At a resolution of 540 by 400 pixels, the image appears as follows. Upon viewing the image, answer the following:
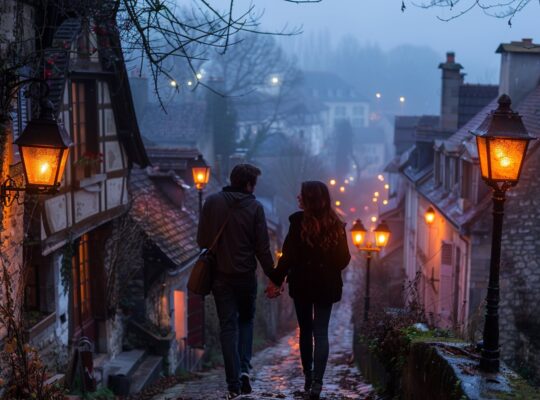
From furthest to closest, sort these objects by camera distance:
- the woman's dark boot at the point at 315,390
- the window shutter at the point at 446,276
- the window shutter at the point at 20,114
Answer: the window shutter at the point at 446,276 → the window shutter at the point at 20,114 → the woman's dark boot at the point at 315,390

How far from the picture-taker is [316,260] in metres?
5.76

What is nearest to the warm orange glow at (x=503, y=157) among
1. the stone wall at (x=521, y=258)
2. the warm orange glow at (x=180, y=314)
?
the stone wall at (x=521, y=258)

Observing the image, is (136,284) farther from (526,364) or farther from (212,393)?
(526,364)

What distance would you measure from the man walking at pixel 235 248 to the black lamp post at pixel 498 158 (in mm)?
1881

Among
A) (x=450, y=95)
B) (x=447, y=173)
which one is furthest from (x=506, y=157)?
(x=450, y=95)

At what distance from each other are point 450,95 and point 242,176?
61.7ft

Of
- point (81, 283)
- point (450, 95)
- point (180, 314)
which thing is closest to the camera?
point (81, 283)

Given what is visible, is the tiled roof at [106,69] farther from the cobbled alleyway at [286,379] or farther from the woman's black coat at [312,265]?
the cobbled alleyway at [286,379]

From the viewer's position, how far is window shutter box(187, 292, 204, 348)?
1745 centimetres

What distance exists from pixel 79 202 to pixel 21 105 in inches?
101

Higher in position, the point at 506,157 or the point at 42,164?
the point at 506,157

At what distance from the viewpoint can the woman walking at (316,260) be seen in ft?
18.7

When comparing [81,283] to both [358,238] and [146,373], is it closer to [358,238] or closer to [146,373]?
[146,373]

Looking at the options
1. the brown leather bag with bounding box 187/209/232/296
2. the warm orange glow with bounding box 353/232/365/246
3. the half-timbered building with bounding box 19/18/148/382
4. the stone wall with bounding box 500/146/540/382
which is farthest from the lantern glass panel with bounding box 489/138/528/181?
the stone wall with bounding box 500/146/540/382
